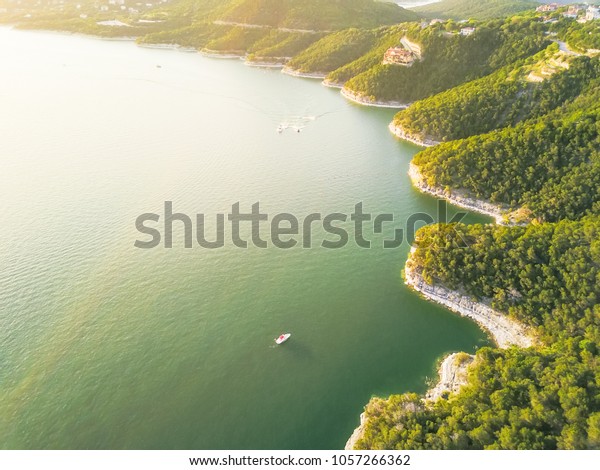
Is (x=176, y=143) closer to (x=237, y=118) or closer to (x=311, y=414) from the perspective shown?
(x=237, y=118)

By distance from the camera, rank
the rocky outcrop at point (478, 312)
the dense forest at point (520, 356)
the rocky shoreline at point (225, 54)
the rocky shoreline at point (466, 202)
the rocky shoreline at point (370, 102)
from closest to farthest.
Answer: the dense forest at point (520, 356)
the rocky outcrop at point (478, 312)
the rocky shoreline at point (466, 202)
the rocky shoreline at point (370, 102)
the rocky shoreline at point (225, 54)

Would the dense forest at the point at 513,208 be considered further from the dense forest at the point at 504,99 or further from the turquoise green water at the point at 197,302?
the turquoise green water at the point at 197,302

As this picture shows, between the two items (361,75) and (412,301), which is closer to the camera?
(412,301)

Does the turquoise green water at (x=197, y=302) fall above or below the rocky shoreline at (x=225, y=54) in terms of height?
below

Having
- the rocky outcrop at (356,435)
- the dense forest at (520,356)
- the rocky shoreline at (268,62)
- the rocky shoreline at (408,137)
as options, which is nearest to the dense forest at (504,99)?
the rocky shoreline at (408,137)

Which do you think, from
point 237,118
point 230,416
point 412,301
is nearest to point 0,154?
point 237,118

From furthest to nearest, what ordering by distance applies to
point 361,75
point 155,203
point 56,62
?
point 56,62, point 361,75, point 155,203
